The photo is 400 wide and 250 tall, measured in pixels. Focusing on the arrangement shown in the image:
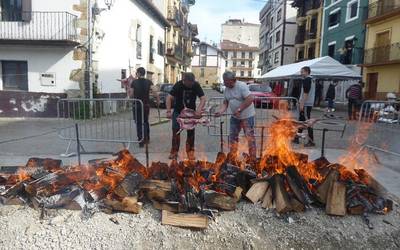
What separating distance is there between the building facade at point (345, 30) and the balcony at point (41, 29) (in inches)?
821

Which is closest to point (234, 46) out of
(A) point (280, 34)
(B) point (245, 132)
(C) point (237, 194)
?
(A) point (280, 34)

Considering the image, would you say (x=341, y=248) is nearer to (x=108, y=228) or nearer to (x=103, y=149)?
(x=108, y=228)

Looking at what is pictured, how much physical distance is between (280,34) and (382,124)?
140ft

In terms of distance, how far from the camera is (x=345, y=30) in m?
28.9

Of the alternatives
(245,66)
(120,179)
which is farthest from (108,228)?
(245,66)

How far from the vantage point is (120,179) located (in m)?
4.38

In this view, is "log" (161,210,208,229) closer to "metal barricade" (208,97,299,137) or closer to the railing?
"metal barricade" (208,97,299,137)

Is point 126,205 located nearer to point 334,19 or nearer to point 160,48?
point 160,48

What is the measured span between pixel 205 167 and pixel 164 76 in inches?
1016

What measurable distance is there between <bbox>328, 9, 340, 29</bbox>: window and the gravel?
2990 centimetres

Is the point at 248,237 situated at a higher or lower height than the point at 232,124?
A: lower

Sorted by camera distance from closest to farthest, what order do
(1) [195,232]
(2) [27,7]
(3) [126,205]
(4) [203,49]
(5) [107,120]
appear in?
(1) [195,232] < (3) [126,205] < (5) [107,120] < (2) [27,7] < (4) [203,49]

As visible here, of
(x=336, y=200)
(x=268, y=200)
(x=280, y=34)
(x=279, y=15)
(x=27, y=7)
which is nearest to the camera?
(x=336, y=200)

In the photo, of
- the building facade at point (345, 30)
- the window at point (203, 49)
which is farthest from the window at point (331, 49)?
the window at point (203, 49)
